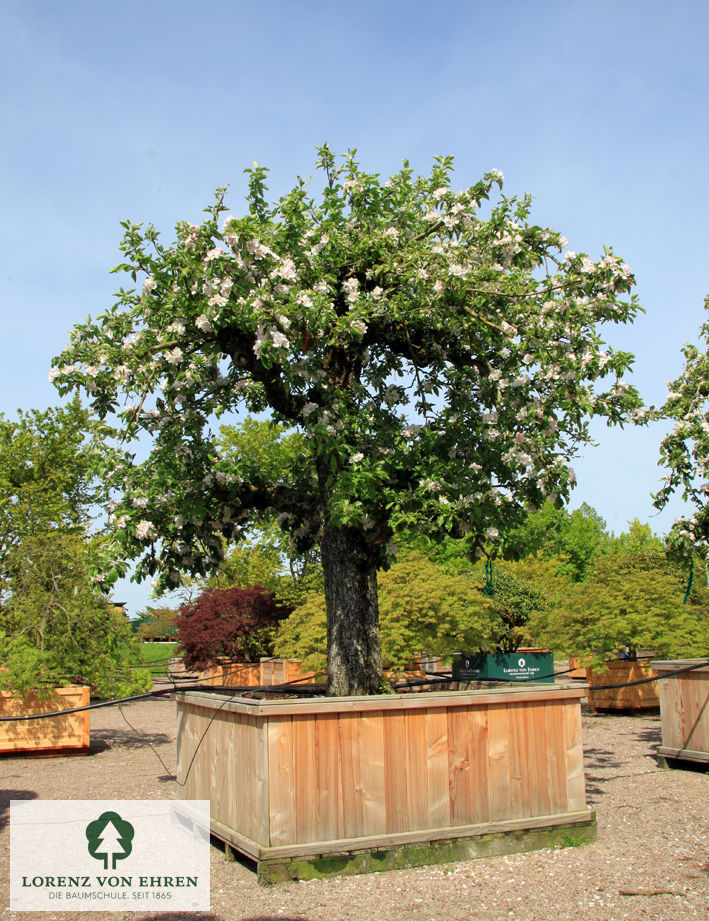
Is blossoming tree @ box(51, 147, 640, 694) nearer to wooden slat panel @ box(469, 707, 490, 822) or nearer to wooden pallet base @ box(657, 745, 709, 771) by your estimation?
wooden slat panel @ box(469, 707, 490, 822)

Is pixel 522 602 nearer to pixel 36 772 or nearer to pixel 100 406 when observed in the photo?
pixel 36 772

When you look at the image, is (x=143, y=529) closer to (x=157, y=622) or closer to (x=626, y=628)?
(x=626, y=628)

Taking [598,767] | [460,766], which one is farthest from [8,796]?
[598,767]

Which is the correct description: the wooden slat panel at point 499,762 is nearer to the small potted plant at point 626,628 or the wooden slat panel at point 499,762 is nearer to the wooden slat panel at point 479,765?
the wooden slat panel at point 479,765

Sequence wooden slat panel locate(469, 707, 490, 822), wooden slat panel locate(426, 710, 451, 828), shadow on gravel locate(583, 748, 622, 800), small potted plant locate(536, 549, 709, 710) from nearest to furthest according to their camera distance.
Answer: wooden slat panel locate(426, 710, 451, 828) → wooden slat panel locate(469, 707, 490, 822) → shadow on gravel locate(583, 748, 622, 800) → small potted plant locate(536, 549, 709, 710)

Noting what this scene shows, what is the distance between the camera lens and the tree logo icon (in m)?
7.04

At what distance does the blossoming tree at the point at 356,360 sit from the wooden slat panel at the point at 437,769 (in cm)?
100

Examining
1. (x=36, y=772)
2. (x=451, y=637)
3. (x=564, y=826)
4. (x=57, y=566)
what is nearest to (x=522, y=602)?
(x=451, y=637)

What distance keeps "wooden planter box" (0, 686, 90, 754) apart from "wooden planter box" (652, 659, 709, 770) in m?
9.90

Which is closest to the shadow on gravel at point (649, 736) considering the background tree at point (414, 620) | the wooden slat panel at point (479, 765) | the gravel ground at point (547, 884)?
the background tree at point (414, 620)

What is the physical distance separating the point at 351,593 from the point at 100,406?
300cm

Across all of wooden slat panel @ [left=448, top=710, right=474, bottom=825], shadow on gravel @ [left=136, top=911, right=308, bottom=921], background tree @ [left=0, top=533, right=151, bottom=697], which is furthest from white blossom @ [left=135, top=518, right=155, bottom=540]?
background tree @ [left=0, top=533, right=151, bottom=697]

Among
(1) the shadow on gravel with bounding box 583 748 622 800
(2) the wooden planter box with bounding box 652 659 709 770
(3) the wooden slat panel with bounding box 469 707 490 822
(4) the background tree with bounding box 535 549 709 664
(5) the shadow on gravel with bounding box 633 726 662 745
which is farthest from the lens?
(4) the background tree with bounding box 535 549 709 664

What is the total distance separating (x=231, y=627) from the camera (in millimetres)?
25062
